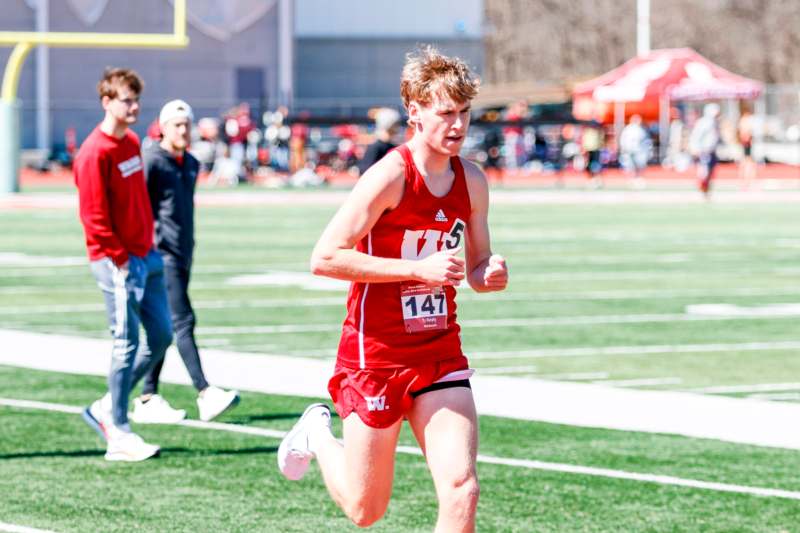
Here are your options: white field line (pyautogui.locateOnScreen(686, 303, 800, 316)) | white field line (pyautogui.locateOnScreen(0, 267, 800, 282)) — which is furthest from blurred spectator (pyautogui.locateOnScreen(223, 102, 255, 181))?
white field line (pyautogui.locateOnScreen(686, 303, 800, 316))

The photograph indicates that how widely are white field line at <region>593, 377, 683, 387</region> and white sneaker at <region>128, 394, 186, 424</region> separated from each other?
3.06 meters

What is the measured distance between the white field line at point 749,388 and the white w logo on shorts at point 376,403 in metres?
5.53

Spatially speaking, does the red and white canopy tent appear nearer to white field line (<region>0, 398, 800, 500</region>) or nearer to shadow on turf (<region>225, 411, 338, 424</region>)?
shadow on turf (<region>225, 411, 338, 424</region>)

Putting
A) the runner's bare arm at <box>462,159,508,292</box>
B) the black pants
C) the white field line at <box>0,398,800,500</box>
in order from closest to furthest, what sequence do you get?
the runner's bare arm at <box>462,159,508,292</box>
the white field line at <box>0,398,800,500</box>
the black pants

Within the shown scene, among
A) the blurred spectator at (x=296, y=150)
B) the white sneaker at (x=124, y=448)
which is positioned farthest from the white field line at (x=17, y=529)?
the blurred spectator at (x=296, y=150)

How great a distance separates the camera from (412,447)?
9508 mm

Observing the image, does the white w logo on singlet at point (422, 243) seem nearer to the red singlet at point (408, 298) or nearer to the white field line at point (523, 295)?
the red singlet at point (408, 298)

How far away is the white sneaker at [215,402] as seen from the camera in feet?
32.6

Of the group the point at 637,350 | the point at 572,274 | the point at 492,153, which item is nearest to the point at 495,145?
the point at 492,153

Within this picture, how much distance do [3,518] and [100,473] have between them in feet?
3.56

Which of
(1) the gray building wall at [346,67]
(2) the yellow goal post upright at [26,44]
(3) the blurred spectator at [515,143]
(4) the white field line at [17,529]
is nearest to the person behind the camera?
(4) the white field line at [17,529]

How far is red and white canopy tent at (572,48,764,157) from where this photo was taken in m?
53.1

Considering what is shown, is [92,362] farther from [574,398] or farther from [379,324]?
[379,324]

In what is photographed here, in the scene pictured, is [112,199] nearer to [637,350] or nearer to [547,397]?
[547,397]
